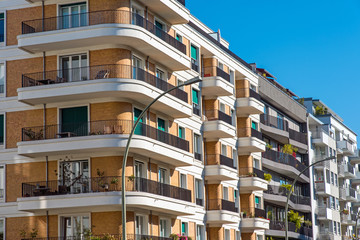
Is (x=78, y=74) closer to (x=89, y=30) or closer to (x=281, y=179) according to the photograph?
(x=89, y=30)

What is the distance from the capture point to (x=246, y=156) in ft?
182

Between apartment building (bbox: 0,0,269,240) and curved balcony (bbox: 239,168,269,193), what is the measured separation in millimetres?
10712

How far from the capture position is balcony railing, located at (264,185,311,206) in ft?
201

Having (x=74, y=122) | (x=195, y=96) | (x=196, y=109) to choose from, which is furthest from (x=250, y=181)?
(x=74, y=122)

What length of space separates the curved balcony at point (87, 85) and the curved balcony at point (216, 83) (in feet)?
33.2

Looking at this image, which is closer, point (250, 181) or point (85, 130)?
point (85, 130)

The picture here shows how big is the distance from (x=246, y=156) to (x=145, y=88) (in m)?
19.9

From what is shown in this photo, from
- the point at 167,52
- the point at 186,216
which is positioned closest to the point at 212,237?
the point at 186,216

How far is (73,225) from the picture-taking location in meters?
36.8

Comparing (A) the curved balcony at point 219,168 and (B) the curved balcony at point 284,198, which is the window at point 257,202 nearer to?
(B) the curved balcony at point 284,198

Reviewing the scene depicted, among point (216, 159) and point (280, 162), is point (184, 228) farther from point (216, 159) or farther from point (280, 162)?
point (280, 162)

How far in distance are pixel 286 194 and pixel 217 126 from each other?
59.9 feet

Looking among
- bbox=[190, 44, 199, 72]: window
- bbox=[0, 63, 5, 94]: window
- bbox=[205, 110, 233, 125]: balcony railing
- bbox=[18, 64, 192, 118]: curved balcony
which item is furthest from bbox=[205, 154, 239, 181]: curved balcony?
bbox=[0, 63, 5, 94]: window

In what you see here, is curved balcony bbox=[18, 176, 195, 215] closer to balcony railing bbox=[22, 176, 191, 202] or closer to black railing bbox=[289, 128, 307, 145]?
balcony railing bbox=[22, 176, 191, 202]
